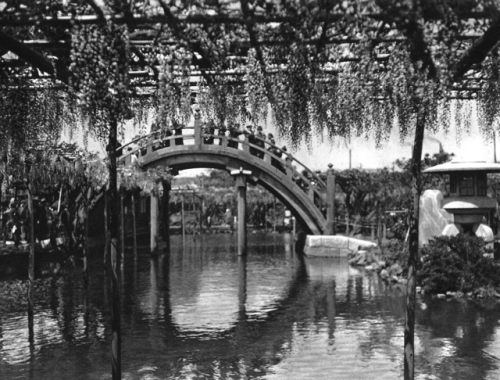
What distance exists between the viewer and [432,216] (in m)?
21.4

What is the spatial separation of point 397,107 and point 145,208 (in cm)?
3869

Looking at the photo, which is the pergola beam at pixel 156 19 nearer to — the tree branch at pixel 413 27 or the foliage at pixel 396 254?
the tree branch at pixel 413 27

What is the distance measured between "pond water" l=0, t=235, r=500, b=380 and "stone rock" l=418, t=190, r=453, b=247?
247cm

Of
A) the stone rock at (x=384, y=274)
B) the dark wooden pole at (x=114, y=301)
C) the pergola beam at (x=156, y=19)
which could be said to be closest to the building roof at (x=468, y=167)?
the stone rock at (x=384, y=274)

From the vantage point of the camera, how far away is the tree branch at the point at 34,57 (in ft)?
20.0

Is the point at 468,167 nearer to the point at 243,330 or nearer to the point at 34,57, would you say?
the point at 243,330

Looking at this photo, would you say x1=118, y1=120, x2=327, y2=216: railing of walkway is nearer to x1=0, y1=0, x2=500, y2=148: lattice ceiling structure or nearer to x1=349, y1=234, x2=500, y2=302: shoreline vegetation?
x1=349, y1=234, x2=500, y2=302: shoreline vegetation

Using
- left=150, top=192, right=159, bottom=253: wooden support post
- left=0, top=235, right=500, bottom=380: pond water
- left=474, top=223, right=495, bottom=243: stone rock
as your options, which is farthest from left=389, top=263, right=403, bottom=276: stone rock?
left=150, top=192, right=159, bottom=253: wooden support post

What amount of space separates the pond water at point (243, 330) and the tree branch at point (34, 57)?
4.80 meters

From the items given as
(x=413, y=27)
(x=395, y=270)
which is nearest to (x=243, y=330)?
(x=413, y=27)

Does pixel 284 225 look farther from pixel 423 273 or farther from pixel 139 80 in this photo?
pixel 139 80

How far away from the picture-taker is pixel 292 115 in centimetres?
692

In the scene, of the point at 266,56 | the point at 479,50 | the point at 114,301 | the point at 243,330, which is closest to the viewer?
the point at 479,50

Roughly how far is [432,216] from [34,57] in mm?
17247
